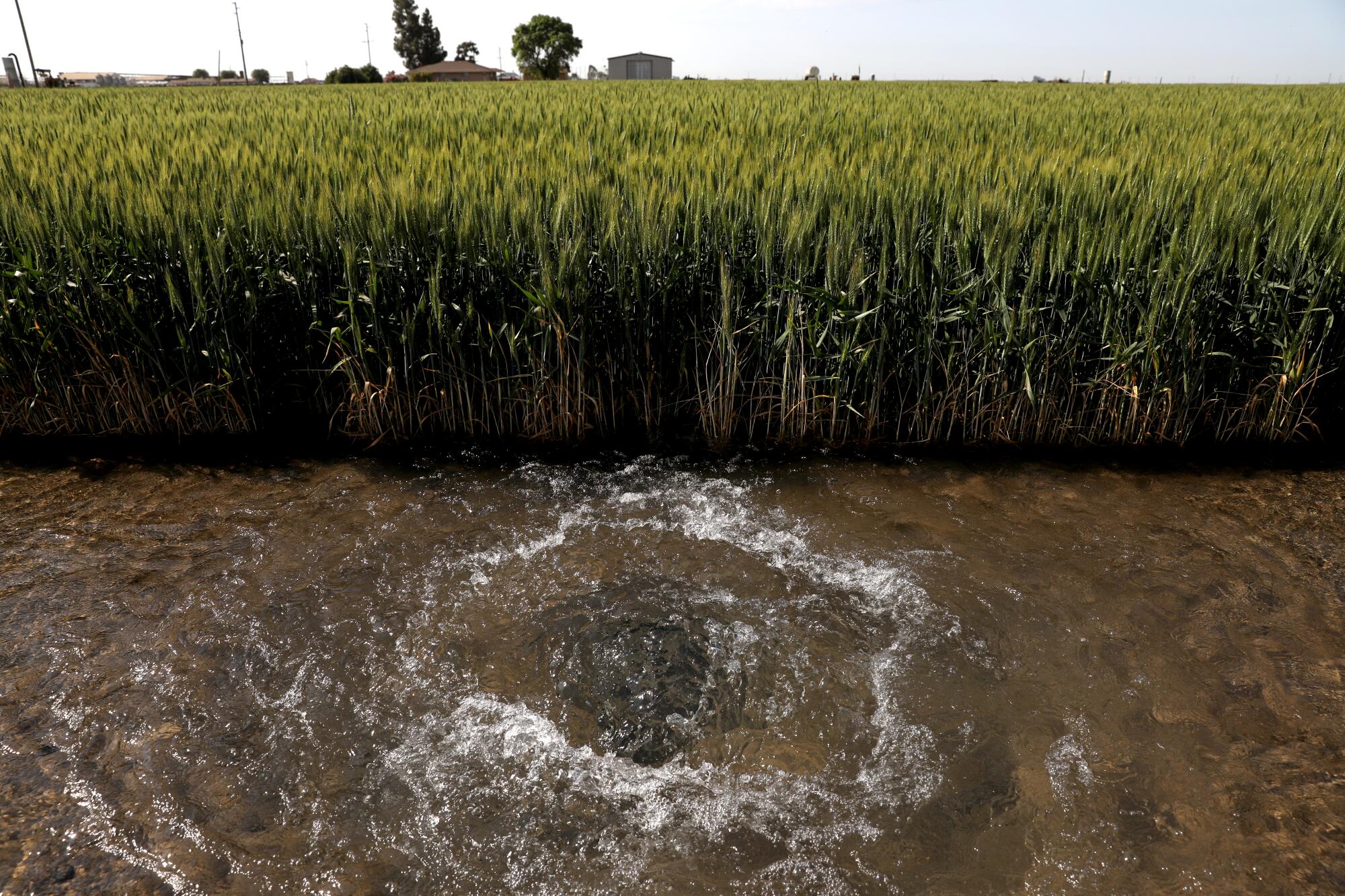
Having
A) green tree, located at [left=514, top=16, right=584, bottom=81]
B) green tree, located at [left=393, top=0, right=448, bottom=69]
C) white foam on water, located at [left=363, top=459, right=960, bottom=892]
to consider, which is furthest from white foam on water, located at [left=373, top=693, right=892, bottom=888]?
green tree, located at [left=393, top=0, right=448, bottom=69]

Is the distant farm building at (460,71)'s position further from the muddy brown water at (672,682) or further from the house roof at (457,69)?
the muddy brown water at (672,682)

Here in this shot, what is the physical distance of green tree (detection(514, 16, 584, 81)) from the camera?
67875mm

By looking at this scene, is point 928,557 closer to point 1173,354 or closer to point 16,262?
point 1173,354

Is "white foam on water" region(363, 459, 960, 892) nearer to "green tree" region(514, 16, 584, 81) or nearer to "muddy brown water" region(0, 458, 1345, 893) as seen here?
"muddy brown water" region(0, 458, 1345, 893)

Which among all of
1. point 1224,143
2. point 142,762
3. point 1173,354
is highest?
point 1224,143

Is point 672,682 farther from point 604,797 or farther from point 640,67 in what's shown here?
point 640,67

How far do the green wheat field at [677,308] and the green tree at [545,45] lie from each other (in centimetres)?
6930

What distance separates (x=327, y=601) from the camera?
136 inches

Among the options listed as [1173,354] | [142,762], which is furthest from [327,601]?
[1173,354]

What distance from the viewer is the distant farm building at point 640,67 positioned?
56.9m

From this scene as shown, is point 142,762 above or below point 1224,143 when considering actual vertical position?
below

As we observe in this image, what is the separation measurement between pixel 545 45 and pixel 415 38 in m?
19.1

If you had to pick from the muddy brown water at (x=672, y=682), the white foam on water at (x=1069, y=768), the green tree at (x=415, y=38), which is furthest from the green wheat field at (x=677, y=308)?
the green tree at (x=415, y=38)

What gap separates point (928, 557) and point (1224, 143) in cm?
624
